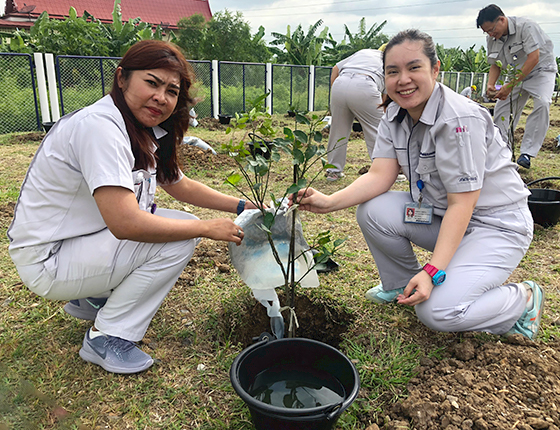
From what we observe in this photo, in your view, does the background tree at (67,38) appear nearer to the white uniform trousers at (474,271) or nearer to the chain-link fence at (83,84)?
the chain-link fence at (83,84)

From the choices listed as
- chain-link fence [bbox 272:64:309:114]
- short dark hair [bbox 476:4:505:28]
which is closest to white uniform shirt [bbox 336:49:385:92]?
short dark hair [bbox 476:4:505:28]

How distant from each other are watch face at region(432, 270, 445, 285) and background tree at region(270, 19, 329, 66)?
1529cm

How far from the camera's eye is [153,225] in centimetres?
159

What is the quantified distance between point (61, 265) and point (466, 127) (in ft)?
5.48

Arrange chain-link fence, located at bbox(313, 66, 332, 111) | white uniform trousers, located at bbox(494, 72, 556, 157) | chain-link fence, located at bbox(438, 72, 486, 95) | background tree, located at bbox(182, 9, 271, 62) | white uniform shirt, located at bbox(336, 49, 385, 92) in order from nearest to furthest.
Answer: white uniform shirt, located at bbox(336, 49, 385, 92) → white uniform trousers, located at bbox(494, 72, 556, 157) → chain-link fence, located at bbox(313, 66, 332, 111) → background tree, located at bbox(182, 9, 271, 62) → chain-link fence, located at bbox(438, 72, 486, 95)

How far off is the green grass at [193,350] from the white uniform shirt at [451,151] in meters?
0.63

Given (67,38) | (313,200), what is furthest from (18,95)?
(313,200)

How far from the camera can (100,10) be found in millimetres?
24406

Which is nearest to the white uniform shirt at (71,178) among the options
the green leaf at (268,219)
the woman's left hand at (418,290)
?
the green leaf at (268,219)

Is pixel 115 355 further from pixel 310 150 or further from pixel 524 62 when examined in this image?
pixel 524 62

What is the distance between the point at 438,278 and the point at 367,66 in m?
Result: 2.99

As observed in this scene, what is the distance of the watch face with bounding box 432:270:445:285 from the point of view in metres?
1.74

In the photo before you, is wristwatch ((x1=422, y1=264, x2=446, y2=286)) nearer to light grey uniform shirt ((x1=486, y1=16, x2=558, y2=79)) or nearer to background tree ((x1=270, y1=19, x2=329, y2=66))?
light grey uniform shirt ((x1=486, y1=16, x2=558, y2=79))

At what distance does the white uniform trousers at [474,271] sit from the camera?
69.8 inches
